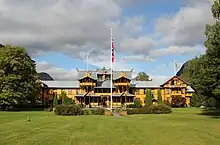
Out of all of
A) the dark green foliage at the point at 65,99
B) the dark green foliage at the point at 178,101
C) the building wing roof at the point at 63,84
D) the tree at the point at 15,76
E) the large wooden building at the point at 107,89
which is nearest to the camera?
the tree at the point at 15,76

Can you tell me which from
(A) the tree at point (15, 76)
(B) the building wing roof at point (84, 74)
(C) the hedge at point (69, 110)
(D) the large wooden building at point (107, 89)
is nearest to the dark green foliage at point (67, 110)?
(C) the hedge at point (69, 110)

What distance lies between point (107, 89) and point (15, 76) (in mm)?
30374

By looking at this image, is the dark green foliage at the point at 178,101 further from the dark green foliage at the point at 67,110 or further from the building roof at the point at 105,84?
the dark green foliage at the point at 67,110

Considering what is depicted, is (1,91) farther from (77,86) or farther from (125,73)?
(125,73)

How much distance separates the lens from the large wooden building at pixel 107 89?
89125 mm

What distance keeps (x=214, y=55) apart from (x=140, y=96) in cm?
5273

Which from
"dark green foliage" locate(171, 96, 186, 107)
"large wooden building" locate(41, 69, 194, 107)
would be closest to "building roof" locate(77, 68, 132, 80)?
"large wooden building" locate(41, 69, 194, 107)

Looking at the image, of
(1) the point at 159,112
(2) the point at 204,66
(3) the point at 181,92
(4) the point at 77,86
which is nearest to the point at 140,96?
(3) the point at 181,92

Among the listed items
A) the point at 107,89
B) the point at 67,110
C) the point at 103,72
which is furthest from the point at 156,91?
the point at 67,110

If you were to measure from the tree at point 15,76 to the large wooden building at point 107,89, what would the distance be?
2015 centimetres

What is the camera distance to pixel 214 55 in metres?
41.8

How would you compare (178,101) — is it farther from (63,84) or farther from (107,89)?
(63,84)

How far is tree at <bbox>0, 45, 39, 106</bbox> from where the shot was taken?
66000mm

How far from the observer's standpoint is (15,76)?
222 feet
